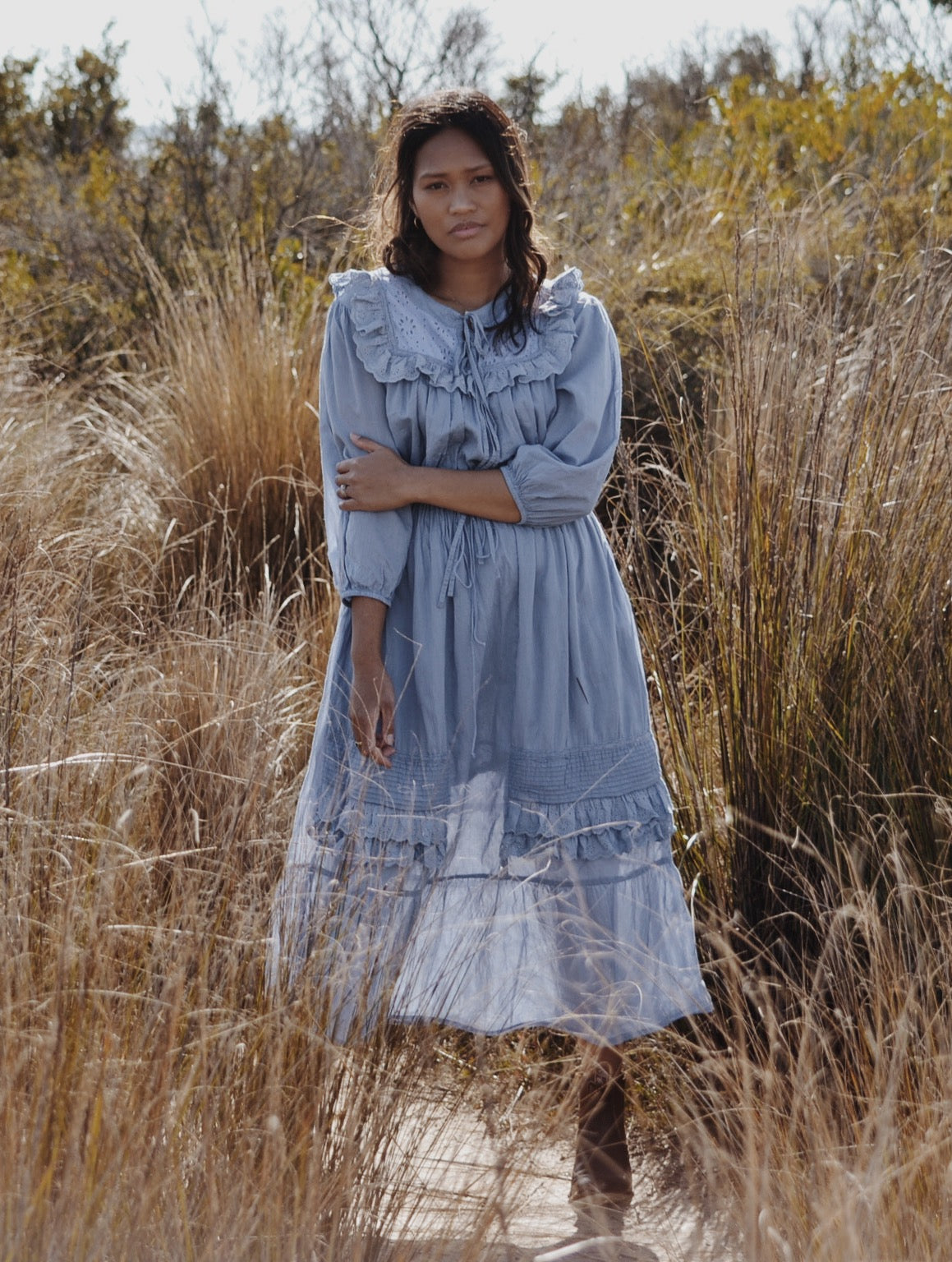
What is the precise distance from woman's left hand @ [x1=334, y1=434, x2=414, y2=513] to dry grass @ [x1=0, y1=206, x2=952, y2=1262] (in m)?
0.53

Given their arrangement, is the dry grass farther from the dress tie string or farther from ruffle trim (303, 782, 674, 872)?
the dress tie string

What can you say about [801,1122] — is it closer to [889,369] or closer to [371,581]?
[371,581]

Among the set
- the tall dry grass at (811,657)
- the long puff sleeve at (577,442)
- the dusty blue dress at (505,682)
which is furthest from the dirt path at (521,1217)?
the long puff sleeve at (577,442)

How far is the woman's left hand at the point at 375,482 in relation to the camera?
8.13 feet

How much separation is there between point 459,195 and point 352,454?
0.47 metres

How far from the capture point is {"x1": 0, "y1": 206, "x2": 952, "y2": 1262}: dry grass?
190cm

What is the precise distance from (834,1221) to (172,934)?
102 cm

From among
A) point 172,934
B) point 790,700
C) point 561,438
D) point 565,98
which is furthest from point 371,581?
point 565,98

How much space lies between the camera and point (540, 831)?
254 centimetres

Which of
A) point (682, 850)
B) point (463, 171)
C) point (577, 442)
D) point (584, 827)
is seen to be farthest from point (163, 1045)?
point (463, 171)

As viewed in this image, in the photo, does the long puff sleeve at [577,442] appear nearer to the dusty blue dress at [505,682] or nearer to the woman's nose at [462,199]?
the dusty blue dress at [505,682]

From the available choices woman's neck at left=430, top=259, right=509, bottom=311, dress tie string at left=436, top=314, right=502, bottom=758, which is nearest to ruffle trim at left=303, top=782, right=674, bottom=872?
dress tie string at left=436, top=314, right=502, bottom=758

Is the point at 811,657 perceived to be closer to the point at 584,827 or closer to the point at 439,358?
the point at 584,827

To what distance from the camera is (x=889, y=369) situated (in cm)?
314
